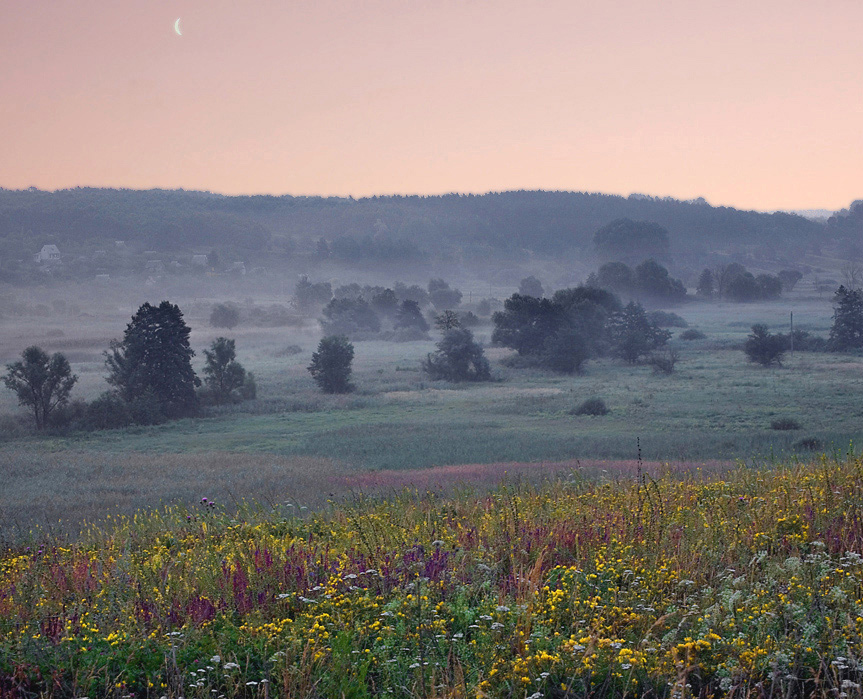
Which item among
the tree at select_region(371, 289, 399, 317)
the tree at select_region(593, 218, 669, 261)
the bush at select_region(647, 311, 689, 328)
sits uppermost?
the tree at select_region(593, 218, 669, 261)

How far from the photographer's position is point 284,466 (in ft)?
86.6

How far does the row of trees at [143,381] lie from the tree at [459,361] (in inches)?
585

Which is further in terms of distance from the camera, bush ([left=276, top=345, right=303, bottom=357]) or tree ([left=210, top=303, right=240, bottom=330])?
tree ([left=210, top=303, right=240, bottom=330])

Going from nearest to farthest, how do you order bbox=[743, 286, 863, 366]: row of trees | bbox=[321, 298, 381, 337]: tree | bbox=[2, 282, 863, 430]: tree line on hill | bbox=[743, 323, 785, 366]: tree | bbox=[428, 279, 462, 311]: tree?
1. bbox=[2, 282, 863, 430]: tree line on hill
2. bbox=[743, 323, 785, 366]: tree
3. bbox=[743, 286, 863, 366]: row of trees
4. bbox=[321, 298, 381, 337]: tree
5. bbox=[428, 279, 462, 311]: tree

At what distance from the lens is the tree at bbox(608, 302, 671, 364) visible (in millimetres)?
66750

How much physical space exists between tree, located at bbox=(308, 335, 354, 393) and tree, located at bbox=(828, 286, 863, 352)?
4389cm

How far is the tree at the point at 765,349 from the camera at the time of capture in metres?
58.4

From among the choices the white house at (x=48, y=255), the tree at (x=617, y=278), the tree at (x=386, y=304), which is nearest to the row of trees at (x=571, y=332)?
the tree at (x=386, y=304)

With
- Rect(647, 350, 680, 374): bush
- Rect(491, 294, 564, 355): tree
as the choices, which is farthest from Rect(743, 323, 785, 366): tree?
Rect(491, 294, 564, 355): tree

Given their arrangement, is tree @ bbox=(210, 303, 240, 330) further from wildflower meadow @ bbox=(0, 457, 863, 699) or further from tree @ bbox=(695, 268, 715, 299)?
wildflower meadow @ bbox=(0, 457, 863, 699)

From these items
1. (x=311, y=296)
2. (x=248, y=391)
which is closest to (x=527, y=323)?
(x=248, y=391)

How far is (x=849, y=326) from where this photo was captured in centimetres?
6825

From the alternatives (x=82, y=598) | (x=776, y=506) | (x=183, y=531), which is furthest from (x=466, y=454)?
(x=82, y=598)

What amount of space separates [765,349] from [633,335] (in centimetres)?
1170
